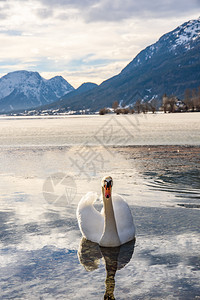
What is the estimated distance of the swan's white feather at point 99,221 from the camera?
→ 9.93 metres

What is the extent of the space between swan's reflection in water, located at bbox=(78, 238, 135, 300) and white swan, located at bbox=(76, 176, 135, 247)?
133 millimetres

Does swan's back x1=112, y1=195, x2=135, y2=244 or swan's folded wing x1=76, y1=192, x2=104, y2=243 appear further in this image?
swan's folded wing x1=76, y1=192, x2=104, y2=243

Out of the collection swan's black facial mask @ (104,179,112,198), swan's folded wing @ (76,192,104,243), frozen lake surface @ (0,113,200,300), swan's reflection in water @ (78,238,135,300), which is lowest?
swan's reflection in water @ (78,238,135,300)

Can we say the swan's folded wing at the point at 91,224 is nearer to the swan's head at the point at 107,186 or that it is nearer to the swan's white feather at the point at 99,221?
the swan's white feather at the point at 99,221

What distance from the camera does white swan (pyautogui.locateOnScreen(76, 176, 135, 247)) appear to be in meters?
9.45

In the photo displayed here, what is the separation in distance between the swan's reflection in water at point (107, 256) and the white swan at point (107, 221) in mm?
133

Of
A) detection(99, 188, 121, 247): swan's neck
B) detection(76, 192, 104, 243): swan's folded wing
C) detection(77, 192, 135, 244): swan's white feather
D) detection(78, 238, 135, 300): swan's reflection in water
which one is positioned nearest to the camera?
detection(78, 238, 135, 300): swan's reflection in water

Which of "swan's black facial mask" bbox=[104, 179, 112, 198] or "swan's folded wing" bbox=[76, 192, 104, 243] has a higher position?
"swan's black facial mask" bbox=[104, 179, 112, 198]

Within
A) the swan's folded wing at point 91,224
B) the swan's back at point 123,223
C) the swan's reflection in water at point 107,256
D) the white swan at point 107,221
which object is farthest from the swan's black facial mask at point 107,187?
the swan's reflection in water at point 107,256

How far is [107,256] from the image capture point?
9242 millimetres

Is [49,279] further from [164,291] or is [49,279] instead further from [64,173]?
[64,173]

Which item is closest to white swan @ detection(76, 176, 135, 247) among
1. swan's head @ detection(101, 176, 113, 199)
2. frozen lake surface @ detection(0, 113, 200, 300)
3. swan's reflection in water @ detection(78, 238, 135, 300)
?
swan's head @ detection(101, 176, 113, 199)

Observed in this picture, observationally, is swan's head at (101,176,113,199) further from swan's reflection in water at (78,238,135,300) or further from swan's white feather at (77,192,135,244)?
swan's reflection in water at (78,238,135,300)

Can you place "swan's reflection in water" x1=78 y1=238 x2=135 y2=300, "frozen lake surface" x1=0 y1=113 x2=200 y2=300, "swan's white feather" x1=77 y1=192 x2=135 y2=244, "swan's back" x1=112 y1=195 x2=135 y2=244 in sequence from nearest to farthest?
"frozen lake surface" x1=0 y1=113 x2=200 y2=300
"swan's reflection in water" x1=78 y1=238 x2=135 y2=300
"swan's back" x1=112 y1=195 x2=135 y2=244
"swan's white feather" x1=77 y1=192 x2=135 y2=244
